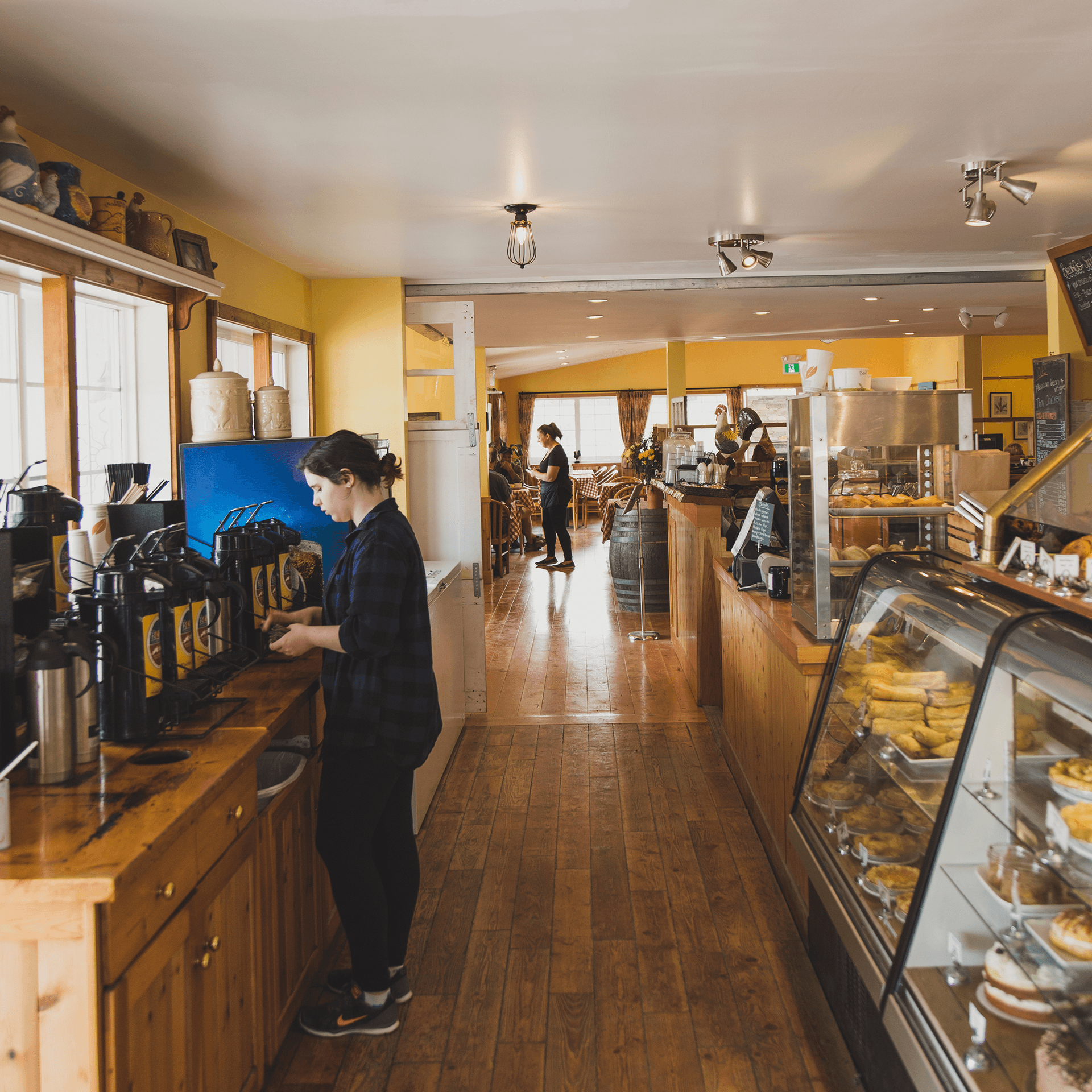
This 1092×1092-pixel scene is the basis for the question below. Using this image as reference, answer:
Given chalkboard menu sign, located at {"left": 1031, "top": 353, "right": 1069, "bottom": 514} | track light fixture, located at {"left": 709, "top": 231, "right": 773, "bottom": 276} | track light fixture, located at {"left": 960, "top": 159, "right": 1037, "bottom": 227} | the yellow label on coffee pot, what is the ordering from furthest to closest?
chalkboard menu sign, located at {"left": 1031, "top": 353, "right": 1069, "bottom": 514} < track light fixture, located at {"left": 709, "top": 231, "right": 773, "bottom": 276} < track light fixture, located at {"left": 960, "top": 159, "right": 1037, "bottom": 227} < the yellow label on coffee pot

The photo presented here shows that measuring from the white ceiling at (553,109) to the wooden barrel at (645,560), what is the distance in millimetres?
3257

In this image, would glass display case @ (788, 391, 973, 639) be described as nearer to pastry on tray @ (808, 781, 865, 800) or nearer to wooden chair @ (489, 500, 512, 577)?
pastry on tray @ (808, 781, 865, 800)

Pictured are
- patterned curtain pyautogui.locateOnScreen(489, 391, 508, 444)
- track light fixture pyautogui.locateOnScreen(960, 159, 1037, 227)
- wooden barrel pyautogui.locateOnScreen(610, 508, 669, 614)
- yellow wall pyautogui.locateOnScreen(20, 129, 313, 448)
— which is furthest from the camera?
patterned curtain pyautogui.locateOnScreen(489, 391, 508, 444)

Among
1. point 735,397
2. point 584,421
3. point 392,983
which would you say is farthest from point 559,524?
point 392,983

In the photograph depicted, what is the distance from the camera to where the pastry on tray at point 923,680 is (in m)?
2.14

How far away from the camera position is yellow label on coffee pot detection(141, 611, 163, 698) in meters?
2.06

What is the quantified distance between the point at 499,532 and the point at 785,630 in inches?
298

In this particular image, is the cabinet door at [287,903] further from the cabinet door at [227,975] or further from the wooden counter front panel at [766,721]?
the wooden counter front panel at [766,721]

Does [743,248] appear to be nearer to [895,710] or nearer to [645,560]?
[645,560]

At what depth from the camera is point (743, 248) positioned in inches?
205

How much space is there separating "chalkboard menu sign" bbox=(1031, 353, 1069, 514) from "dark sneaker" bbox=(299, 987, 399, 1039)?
5.67 metres

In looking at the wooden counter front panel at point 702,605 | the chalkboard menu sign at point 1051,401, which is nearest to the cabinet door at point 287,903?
the wooden counter front panel at point 702,605

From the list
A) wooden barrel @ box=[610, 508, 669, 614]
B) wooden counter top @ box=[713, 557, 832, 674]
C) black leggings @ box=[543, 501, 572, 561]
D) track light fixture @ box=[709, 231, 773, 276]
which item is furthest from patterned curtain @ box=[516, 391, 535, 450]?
wooden counter top @ box=[713, 557, 832, 674]

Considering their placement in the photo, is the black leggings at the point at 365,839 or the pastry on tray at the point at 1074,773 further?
the black leggings at the point at 365,839
